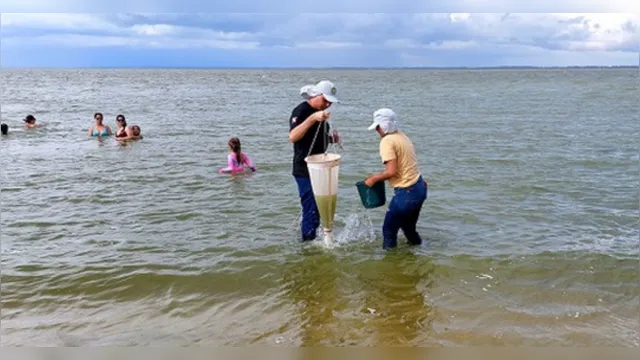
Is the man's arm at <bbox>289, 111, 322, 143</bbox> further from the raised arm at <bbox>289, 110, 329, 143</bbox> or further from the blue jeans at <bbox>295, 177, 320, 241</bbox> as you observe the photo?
the blue jeans at <bbox>295, 177, 320, 241</bbox>

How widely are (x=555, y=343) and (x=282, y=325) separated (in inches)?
98.6

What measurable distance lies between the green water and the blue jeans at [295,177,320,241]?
15cm

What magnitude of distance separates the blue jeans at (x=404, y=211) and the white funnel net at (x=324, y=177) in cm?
74

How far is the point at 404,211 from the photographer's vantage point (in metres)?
7.21

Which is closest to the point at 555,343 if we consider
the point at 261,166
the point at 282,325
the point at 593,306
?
the point at 593,306

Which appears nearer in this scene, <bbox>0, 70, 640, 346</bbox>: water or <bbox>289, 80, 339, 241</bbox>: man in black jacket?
<bbox>0, 70, 640, 346</bbox>: water

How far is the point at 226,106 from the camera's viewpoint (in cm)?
3650

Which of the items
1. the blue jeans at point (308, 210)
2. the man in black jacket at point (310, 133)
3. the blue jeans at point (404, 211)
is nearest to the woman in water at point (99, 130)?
the blue jeans at point (308, 210)

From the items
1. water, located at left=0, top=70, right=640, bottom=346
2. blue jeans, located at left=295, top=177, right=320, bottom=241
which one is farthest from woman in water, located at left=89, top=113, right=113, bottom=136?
blue jeans, located at left=295, top=177, right=320, bottom=241

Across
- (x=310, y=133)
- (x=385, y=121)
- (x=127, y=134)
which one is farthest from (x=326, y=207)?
(x=127, y=134)

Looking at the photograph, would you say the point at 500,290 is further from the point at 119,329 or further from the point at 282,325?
the point at 119,329

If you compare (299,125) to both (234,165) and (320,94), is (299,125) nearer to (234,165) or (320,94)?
(320,94)

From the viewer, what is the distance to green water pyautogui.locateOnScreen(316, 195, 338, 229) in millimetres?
7395

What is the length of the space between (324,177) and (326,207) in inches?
17.4
